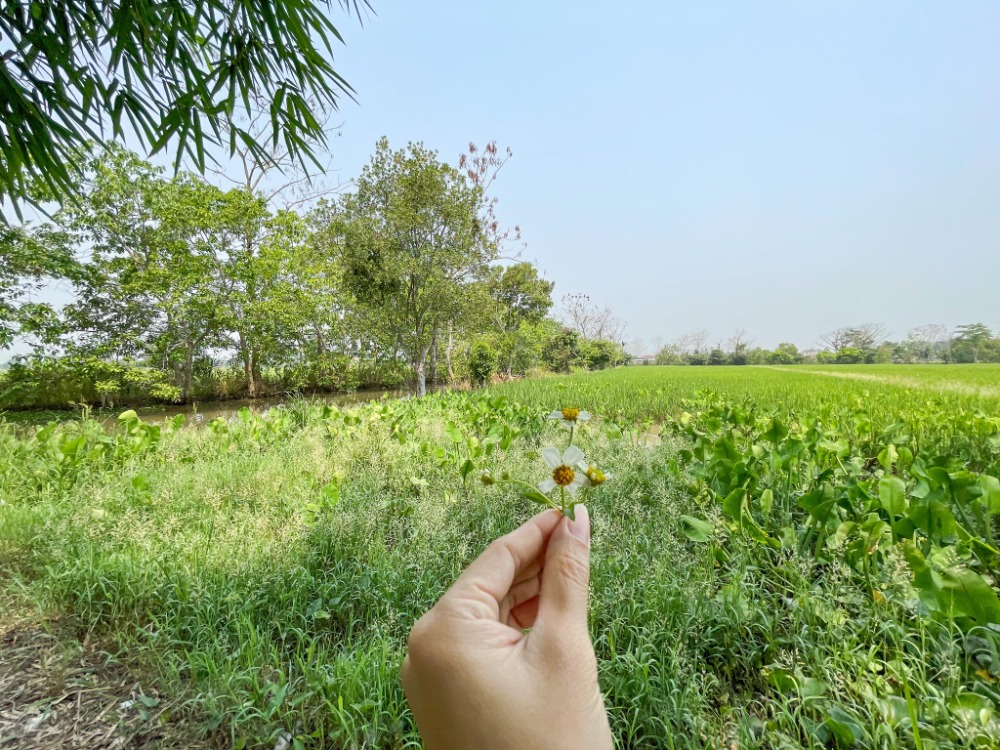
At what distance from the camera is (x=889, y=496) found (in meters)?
1.47

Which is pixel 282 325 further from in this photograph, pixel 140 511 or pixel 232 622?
pixel 232 622

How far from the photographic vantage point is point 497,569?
0.66m

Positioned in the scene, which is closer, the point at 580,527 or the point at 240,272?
the point at 580,527

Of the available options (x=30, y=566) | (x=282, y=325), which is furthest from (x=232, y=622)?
(x=282, y=325)

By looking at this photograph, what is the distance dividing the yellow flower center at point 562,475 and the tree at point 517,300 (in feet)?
67.3

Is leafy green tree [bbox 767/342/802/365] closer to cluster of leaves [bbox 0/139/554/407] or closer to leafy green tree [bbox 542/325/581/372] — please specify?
leafy green tree [bbox 542/325/581/372]

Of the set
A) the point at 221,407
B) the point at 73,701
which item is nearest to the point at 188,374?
the point at 221,407

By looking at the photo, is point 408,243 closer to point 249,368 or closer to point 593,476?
point 249,368

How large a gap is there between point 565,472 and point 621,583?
1.27 metres

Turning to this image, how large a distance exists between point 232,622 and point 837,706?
2091mm

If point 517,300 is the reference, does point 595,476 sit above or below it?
below

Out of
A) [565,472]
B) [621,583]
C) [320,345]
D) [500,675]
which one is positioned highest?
[320,345]

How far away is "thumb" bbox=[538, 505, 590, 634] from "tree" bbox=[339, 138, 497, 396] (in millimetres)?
9584

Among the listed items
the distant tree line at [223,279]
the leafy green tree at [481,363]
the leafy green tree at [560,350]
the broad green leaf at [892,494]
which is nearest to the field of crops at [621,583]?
the broad green leaf at [892,494]
